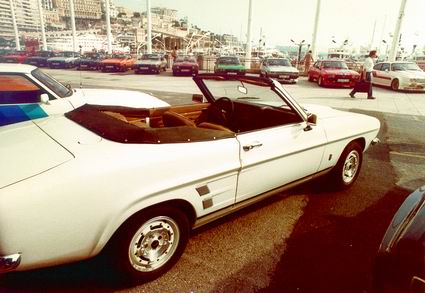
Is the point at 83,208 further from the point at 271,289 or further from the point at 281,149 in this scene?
the point at 281,149

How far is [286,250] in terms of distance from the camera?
115 inches

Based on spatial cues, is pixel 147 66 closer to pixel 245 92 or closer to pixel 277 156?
pixel 245 92

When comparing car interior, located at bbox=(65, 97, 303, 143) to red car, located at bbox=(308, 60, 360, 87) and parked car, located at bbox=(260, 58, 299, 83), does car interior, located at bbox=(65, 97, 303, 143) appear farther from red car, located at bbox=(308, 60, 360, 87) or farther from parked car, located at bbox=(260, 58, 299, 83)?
parked car, located at bbox=(260, 58, 299, 83)

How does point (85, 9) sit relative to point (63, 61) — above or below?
above

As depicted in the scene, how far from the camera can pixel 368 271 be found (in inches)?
105

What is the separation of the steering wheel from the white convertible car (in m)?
0.01

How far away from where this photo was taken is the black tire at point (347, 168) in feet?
13.1

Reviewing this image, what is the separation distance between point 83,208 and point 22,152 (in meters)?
0.66

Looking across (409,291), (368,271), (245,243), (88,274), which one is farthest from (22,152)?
(368,271)

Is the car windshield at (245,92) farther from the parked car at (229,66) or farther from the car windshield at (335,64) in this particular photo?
the parked car at (229,66)

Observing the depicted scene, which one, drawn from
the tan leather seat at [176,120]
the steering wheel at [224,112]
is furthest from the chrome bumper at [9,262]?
the steering wheel at [224,112]

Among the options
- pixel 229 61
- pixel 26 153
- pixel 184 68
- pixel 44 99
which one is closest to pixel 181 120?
pixel 26 153

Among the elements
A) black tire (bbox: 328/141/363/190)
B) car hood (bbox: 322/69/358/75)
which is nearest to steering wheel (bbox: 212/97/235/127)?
black tire (bbox: 328/141/363/190)

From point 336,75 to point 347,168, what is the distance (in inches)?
507
